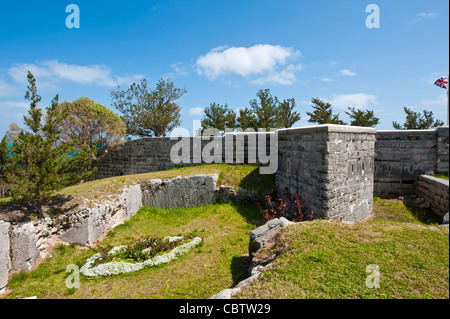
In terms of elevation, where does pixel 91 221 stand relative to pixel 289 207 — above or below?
below

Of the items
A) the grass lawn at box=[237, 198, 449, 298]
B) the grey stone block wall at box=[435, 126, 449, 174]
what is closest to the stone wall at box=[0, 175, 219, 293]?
the grass lawn at box=[237, 198, 449, 298]

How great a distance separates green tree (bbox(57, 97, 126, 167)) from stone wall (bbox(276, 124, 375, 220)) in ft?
36.8

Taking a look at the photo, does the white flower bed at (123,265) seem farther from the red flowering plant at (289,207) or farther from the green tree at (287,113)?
the green tree at (287,113)

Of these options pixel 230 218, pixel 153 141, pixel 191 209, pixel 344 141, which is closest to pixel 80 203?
pixel 191 209

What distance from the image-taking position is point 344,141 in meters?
6.45

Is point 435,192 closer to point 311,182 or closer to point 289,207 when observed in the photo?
point 311,182

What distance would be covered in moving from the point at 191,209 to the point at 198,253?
148 inches

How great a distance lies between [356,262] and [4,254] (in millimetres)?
7906

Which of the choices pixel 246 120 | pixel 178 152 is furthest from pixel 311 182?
pixel 246 120

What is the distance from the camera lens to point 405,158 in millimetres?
8820

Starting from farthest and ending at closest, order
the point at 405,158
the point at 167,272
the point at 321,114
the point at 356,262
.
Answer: the point at 321,114
the point at 405,158
the point at 167,272
the point at 356,262
